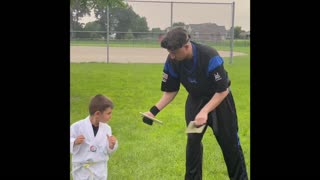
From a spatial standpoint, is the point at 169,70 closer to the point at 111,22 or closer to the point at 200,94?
the point at 200,94

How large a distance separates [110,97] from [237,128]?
99 centimetres

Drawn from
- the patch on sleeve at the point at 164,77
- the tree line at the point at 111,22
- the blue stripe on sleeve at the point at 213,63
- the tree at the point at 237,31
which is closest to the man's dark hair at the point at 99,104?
the patch on sleeve at the point at 164,77

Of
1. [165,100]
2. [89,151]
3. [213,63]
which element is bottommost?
[89,151]

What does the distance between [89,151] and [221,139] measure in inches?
38.9

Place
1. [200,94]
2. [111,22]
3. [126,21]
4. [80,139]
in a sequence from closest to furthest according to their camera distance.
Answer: [80,139]
[200,94]
[126,21]
[111,22]

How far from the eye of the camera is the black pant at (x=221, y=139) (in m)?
3.88

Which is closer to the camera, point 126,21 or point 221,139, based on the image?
point 221,139

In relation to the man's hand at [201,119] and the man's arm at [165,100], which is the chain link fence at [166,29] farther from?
the man's hand at [201,119]

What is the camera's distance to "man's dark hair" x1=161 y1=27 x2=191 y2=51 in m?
3.83

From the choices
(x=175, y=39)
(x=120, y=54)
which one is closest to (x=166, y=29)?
(x=175, y=39)

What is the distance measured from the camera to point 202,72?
12.6ft

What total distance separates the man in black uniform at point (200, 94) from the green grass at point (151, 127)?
0.17 ft
